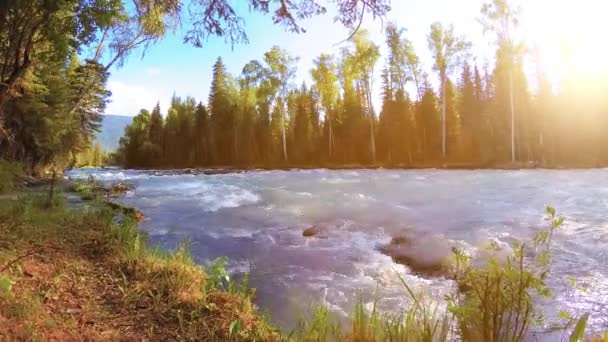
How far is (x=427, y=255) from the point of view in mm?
5242

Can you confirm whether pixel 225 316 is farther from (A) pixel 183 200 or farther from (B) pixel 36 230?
(A) pixel 183 200

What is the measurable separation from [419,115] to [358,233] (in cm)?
3299

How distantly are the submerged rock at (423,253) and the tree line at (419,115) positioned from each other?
26.1 m

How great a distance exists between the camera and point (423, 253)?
536cm

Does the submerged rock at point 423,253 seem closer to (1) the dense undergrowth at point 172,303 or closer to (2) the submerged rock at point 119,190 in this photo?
(1) the dense undergrowth at point 172,303

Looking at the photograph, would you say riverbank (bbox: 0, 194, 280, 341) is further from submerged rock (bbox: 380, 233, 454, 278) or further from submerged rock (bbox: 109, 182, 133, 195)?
submerged rock (bbox: 109, 182, 133, 195)

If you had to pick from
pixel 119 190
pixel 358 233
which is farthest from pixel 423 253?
pixel 119 190

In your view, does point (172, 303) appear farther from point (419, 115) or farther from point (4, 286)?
point (419, 115)

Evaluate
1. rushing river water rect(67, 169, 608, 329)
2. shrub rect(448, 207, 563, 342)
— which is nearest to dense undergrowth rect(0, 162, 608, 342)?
shrub rect(448, 207, 563, 342)

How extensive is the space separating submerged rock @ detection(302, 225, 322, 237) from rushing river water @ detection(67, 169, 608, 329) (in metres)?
0.16

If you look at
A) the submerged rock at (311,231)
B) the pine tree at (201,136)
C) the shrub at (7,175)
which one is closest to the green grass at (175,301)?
the submerged rock at (311,231)

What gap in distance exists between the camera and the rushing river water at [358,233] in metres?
4.03

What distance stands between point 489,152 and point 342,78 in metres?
17.2

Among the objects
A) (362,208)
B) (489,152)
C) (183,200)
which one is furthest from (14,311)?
(489,152)
